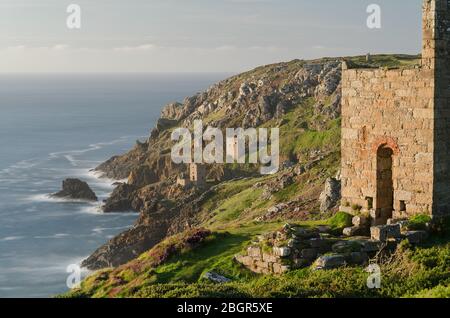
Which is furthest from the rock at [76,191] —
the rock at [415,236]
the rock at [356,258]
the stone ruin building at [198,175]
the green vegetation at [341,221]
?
the rock at [356,258]

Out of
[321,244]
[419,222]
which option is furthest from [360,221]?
[321,244]

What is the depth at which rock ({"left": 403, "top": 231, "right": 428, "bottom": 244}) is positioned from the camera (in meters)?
23.8

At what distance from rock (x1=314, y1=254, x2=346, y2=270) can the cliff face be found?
25290 millimetres

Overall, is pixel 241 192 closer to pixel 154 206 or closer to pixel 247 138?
pixel 154 206

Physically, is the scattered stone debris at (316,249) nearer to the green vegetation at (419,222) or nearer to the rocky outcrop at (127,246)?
the green vegetation at (419,222)

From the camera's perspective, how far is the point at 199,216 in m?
76.4

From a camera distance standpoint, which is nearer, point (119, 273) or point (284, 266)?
point (284, 266)

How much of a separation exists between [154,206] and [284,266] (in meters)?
61.3

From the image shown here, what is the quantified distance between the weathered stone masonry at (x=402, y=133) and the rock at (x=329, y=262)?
402cm

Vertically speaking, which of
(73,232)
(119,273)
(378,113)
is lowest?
(73,232)

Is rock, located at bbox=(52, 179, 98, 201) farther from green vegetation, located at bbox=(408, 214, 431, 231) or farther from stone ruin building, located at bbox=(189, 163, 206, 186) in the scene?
green vegetation, located at bbox=(408, 214, 431, 231)

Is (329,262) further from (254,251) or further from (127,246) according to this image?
(127,246)

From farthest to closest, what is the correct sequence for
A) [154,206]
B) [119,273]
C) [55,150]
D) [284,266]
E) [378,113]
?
[55,150] → [154,206] → [119,273] → [378,113] → [284,266]

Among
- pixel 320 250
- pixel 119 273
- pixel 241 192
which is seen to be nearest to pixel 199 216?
pixel 241 192
